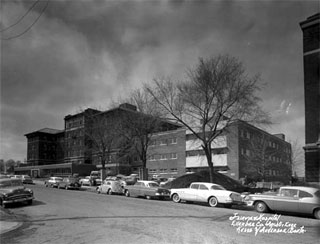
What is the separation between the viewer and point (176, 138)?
61688 mm

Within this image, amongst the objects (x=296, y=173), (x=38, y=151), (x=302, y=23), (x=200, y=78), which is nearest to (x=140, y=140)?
(x=200, y=78)

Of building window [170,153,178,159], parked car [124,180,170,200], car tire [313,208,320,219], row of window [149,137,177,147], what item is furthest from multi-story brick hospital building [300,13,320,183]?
row of window [149,137,177,147]

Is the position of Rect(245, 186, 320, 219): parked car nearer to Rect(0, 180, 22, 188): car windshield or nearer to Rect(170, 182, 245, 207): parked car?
Rect(170, 182, 245, 207): parked car

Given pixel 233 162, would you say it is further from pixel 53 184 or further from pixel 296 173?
pixel 53 184

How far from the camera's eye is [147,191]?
23.7m

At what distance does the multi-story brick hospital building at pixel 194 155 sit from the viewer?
4775 cm

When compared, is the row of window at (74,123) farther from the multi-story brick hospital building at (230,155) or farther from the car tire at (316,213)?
the car tire at (316,213)

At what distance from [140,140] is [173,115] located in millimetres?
8243

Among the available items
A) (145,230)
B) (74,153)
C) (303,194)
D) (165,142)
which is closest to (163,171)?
(165,142)

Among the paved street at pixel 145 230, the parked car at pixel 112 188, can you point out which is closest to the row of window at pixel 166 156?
the parked car at pixel 112 188

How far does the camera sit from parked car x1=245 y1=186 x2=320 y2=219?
45.5 ft

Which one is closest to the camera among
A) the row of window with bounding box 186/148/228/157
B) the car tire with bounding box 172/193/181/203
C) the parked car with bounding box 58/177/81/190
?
the car tire with bounding box 172/193/181/203

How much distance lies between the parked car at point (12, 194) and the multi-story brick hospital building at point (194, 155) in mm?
18639

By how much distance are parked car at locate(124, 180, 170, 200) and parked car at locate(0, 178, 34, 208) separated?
8.52 meters
